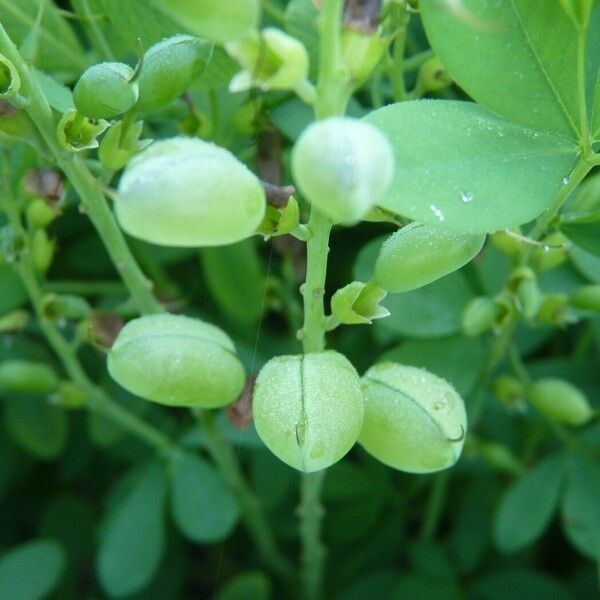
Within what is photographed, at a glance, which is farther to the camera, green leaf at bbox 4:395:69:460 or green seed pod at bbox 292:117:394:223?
green leaf at bbox 4:395:69:460

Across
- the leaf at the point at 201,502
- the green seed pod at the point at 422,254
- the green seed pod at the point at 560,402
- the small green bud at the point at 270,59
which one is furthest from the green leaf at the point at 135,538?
the small green bud at the point at 270,59

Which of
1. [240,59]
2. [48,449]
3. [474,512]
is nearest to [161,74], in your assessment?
[240,59]

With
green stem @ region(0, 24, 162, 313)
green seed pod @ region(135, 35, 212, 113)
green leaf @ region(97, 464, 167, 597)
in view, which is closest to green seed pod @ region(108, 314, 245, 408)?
green stem @ region(0, 24, 162, 313)

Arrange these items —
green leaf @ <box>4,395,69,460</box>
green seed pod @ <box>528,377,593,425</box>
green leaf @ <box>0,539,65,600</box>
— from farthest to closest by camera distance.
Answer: green leaf @ <box>4,395,69,460</box>
green leaf @ <box>0,539,65,600</box>
green seed pod @ <box>528,377,593,425</box>

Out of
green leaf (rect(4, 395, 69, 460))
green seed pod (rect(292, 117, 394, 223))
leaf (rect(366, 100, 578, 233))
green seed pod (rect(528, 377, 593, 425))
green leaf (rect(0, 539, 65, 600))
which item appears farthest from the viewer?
green leaf (rect(4, 395, 69, 460))

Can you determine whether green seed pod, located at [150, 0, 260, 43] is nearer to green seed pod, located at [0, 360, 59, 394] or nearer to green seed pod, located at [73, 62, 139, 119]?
green seed pod, located at [73, 62, 139, 119]

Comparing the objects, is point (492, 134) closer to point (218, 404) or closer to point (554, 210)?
point (554, 210)

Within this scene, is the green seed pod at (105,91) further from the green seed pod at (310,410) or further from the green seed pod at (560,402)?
the green seed pod at (560,402)
